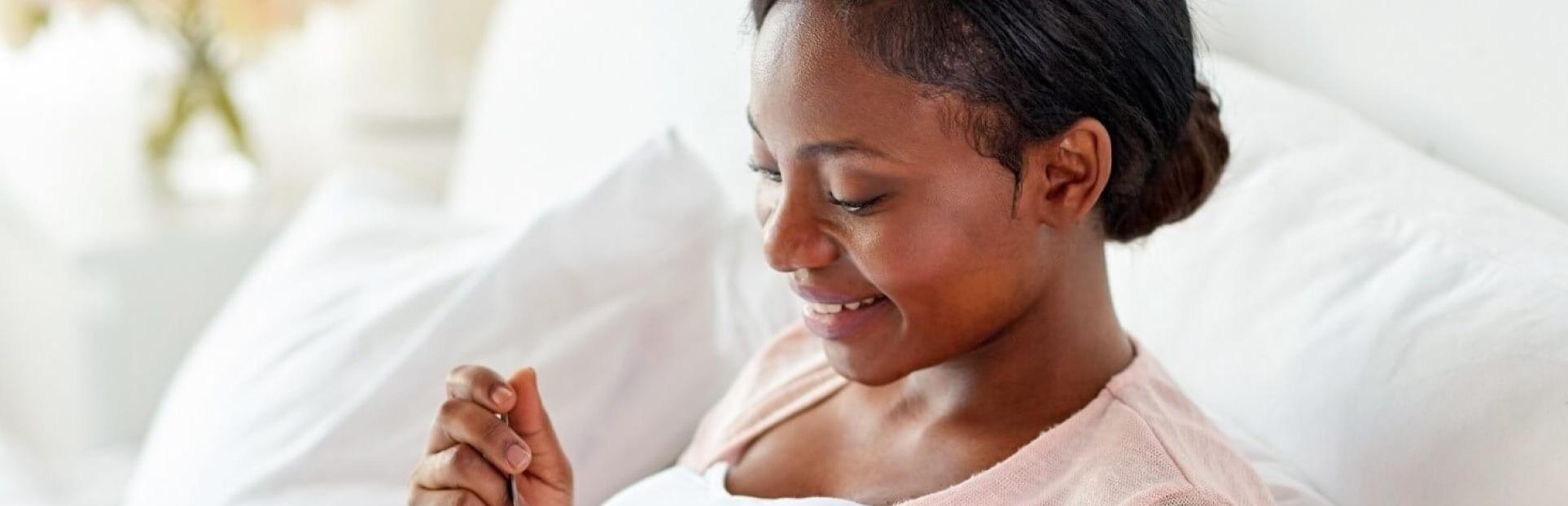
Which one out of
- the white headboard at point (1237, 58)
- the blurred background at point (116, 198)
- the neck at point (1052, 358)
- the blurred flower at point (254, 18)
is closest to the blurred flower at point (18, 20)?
the blurred background at point (116, 198)

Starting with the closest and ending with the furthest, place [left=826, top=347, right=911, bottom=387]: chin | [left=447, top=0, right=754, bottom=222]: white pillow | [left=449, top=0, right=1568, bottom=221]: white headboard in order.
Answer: [left=826, top=347, right=911, bottom=387]: chin → [left=449, top=0, right=1568, bottom=221]: white headboard → [left=447, top=0, right=754, bottom=222]: white pillow

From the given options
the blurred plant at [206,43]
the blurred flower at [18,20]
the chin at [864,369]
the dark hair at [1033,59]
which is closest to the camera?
the dark hair at [1033,59]

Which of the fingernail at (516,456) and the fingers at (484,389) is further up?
the fingers at (484,389)

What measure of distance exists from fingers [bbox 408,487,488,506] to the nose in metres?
0.21

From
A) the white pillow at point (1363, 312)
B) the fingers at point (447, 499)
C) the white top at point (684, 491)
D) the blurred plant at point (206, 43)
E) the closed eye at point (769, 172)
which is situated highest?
the blurred plant at point (206, 43)

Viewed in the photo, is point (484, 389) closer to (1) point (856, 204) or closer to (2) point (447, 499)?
(2) point (447, 499)

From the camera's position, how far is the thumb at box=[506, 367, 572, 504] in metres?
0.89

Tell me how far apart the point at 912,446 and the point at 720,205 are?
0.42 m

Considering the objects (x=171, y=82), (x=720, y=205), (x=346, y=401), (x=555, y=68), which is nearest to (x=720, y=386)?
(x=720, y=205)

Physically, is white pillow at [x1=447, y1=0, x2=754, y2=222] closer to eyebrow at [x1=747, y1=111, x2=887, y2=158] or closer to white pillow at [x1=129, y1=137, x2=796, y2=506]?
white pillow at [x1=129, y1=137, x2=796, y2=506]

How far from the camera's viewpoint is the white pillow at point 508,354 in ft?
3.84

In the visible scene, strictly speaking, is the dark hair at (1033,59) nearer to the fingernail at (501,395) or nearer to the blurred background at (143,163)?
the fingernail at (501,395)

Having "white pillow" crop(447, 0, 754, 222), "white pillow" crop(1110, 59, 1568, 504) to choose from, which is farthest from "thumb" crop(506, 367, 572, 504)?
"white pillow" crop(447, 0, 754, 222)

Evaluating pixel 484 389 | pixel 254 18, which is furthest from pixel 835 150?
pixel 254 18
